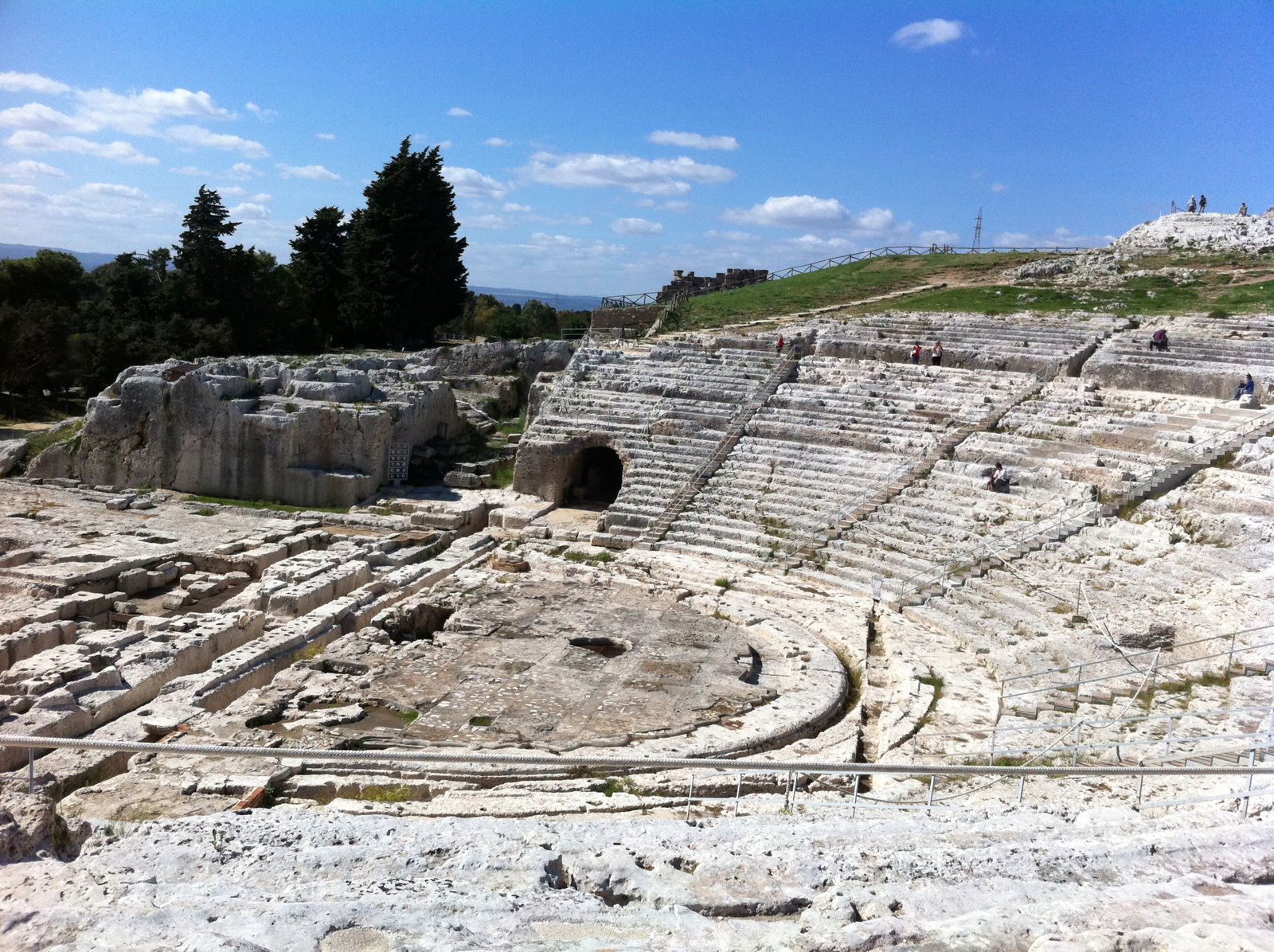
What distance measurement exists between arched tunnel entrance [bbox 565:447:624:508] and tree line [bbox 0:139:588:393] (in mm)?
11855

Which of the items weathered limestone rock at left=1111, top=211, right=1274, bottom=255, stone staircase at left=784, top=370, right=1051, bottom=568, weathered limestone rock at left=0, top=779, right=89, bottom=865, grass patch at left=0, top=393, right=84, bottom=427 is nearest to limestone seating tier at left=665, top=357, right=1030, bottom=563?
stone staircase at left=784, top=370, right=1051, bottom=568

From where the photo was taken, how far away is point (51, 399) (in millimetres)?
30047

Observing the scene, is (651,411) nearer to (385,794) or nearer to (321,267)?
(385,794)

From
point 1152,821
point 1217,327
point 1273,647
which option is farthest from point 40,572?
point 1217,327

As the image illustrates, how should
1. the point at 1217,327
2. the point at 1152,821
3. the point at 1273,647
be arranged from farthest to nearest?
the point at 1217,327 < the point at 1273,647 < the point at 1152,821

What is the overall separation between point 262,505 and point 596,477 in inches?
273

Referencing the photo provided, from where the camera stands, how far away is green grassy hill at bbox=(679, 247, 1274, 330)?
85.9 ft

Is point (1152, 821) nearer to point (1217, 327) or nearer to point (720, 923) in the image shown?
point (720, 923)

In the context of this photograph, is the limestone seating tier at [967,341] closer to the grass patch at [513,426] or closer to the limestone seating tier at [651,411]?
the limestone seating tier at [651,411]

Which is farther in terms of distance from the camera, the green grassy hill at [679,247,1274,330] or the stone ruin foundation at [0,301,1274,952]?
the green grassy hill at [679,247,1274,330]

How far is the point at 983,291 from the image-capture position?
2966 cm

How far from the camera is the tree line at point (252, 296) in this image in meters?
28.9

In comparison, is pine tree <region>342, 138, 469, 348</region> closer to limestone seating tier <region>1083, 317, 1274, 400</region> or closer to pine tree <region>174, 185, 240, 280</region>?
pine tree <region>174, 185, 240, 280</region>

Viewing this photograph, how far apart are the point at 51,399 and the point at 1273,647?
106 feet
